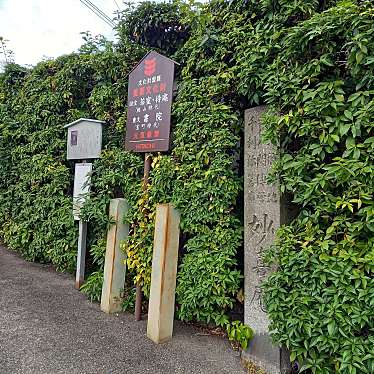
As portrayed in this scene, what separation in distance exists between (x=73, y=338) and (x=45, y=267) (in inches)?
111

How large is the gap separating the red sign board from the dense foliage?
15cm

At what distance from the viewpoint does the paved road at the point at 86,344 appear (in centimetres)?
279

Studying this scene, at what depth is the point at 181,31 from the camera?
4.12 metres

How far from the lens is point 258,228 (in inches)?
114

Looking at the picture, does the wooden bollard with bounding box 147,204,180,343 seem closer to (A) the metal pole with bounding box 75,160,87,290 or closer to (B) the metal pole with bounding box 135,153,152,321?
(B) the metal pole with bounding box 135,153,152,321

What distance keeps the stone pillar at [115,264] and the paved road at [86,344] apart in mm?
164

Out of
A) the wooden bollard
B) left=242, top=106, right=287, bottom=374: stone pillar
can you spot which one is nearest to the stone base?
left=242, top=106, right=287, bottom=374: stone pillar

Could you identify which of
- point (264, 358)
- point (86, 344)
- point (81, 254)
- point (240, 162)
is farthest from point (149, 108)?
point (264, 358)

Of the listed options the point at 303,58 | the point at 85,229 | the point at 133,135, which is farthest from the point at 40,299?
the point at 303,58

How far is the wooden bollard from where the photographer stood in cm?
323

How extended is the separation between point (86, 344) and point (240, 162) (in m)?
2.31

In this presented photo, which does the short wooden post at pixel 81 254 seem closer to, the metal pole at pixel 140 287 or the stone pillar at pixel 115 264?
the stone pillar at pixel 115 264

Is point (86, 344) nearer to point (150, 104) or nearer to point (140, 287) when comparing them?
point (140, 287)

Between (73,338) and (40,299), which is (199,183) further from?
(40,299)
